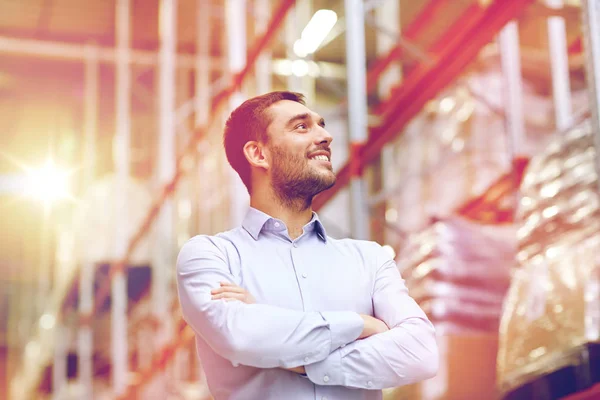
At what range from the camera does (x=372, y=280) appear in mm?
1938

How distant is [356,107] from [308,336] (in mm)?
2306

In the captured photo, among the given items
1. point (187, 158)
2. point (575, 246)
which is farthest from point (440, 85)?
point (187, 158)

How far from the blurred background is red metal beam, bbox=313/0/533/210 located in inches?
0.4

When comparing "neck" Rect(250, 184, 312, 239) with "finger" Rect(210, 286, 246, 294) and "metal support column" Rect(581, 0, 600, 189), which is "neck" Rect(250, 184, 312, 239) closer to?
"finger" Rect(210, 286, 246, 294)

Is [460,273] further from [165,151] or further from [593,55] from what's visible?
[165,151]

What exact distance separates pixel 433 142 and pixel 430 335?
534 centimetres

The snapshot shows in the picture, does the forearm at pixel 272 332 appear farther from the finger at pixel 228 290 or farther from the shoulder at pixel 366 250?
the shoulder at pixel 366 250

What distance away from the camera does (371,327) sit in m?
1.79

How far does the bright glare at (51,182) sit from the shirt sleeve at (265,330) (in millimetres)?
12062

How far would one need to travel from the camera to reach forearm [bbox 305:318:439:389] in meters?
1.70

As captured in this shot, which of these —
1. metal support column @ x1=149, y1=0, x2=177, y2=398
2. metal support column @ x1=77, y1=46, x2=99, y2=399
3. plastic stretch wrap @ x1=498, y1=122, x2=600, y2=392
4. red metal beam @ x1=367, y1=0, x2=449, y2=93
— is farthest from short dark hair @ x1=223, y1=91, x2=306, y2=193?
metal support column @ x1=77, y1=46, x2=99, y2=399

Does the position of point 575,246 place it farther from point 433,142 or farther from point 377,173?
point 377,173

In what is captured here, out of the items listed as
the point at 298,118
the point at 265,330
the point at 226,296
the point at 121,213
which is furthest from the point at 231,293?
the point at 121,213

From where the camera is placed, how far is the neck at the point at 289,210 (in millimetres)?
1972
